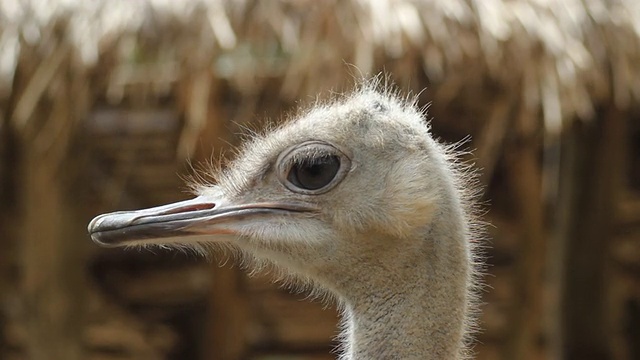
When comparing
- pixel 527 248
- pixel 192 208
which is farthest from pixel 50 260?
pixel 192 208

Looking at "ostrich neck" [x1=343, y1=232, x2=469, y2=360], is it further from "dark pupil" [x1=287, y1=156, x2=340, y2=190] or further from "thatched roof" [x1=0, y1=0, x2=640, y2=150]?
"thatched roof" [x1=0, y1=0, x2=640, y2=150]

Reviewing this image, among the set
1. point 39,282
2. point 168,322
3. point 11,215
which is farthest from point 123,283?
point 39,282

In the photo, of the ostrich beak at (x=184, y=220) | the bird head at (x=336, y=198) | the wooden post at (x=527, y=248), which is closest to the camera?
the ostrich beak at (x=184, y=220)

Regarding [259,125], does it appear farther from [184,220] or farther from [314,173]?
[184,220]

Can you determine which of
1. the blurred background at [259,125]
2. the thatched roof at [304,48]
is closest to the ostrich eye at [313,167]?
the blurred background at [259,125]

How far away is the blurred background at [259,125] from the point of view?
4.85 meters

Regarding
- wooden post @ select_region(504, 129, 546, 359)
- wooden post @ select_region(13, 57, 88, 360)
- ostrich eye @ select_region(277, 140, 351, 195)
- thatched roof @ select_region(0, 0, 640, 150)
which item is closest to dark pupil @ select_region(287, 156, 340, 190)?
ostrich eye @ select_region(277, 140, 351, 195)

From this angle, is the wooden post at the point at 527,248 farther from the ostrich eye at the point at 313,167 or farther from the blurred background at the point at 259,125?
the ostrich eye at the point at 313,167

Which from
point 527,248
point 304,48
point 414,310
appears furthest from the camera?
point 527,248

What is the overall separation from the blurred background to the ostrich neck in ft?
4.66

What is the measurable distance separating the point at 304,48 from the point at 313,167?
6.52 feet

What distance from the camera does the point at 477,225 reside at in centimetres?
312

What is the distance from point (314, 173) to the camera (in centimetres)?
286

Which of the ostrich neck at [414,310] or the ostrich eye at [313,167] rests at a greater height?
the ostrich eye at [313,167]
